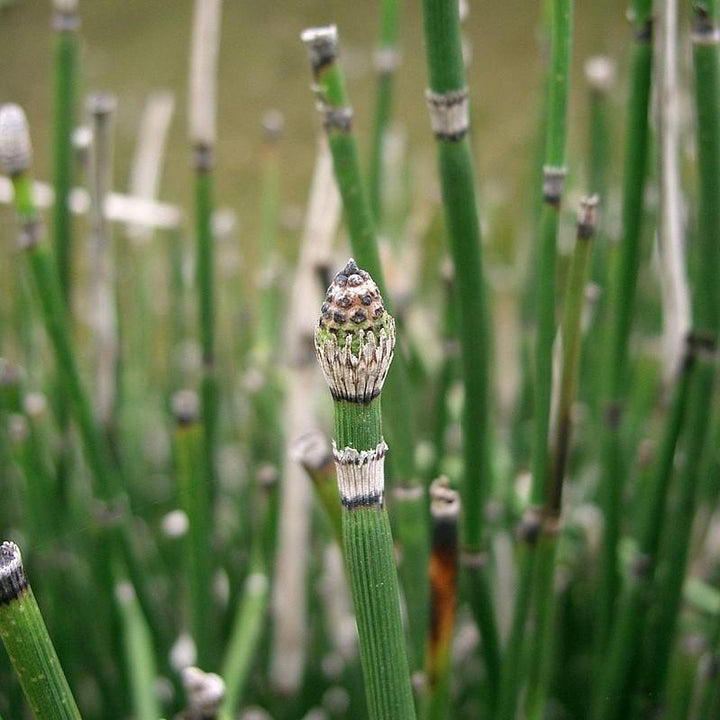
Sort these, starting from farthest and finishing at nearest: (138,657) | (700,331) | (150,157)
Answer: (150,157), (138,657), (700,331)

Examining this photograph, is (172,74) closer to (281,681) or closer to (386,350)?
(281,681)

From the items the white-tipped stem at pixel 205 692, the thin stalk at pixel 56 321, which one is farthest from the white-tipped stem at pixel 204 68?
the white-tipped stem at pixel 205 692

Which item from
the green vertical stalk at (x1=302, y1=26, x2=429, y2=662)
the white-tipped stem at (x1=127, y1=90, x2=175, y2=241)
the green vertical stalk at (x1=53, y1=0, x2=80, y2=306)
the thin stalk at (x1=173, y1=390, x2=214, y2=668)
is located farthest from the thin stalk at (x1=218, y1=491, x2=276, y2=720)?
the white-tipped stem at (x1=127, y1=90, x2=175, y2=241)

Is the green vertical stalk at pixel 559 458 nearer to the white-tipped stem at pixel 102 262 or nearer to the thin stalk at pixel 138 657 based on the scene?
the thin stalk at pixel 138 657

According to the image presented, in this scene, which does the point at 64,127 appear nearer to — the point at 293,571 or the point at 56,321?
the point at 56,321


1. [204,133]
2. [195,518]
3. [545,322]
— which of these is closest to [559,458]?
[545,322]
